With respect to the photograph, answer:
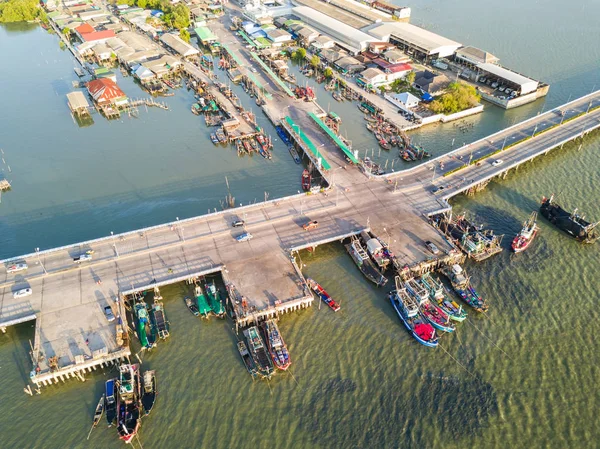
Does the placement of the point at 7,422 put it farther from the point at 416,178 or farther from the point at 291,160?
the point at 416,178

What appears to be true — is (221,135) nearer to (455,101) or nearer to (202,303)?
(202,303)

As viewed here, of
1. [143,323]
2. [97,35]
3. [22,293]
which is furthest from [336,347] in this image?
[97,35]

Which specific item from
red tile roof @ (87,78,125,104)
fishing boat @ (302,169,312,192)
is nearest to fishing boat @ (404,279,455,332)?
fishing boat @ (302,169,312,192)

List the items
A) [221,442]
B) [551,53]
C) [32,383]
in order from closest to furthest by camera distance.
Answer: [221,442]
[32,383]
[551,53]

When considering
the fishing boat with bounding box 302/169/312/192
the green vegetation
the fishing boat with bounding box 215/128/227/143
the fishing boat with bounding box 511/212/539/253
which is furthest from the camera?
the green vegetation

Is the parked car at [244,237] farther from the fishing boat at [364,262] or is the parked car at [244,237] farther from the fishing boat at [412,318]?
the fishing boat at [412,318]

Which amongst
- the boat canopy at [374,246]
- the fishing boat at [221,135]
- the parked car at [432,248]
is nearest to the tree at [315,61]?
the fishing boat at [221,135]

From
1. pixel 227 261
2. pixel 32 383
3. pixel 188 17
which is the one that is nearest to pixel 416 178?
pixel 227 261

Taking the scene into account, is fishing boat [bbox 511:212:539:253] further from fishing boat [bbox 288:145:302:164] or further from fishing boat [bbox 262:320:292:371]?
fishing boat [bbox 288:145:302:164]
